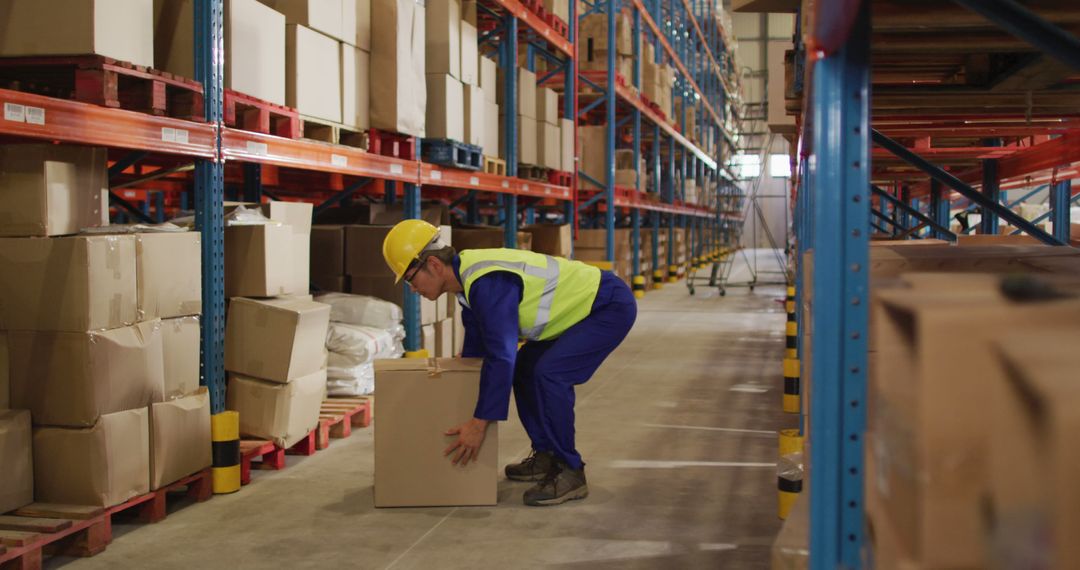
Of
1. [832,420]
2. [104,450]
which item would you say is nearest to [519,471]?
[104,450]

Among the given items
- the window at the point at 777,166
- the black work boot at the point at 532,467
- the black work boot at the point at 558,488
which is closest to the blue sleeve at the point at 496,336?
the black work boot at the point at 558,488

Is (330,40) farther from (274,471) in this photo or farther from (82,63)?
(274,471)

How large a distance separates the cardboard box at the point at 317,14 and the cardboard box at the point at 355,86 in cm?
14

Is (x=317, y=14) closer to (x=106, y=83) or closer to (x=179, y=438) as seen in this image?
(x=106, y=83)

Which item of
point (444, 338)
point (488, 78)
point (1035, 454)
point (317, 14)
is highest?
point (488, 78)

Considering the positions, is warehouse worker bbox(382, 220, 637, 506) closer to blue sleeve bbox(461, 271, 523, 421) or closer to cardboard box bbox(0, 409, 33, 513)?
blue sleeve bbox(461, 271, 523, 421)

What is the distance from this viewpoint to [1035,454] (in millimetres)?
1128

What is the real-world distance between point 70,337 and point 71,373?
139 mm

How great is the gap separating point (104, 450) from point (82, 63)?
1.53m

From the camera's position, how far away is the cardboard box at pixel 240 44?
467 centimetres

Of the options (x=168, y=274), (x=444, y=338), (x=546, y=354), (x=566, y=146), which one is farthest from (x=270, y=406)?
(x=566, y=146)

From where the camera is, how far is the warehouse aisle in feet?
12.6

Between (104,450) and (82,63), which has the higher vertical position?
(82,63)

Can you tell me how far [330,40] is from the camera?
5926 millimetres
